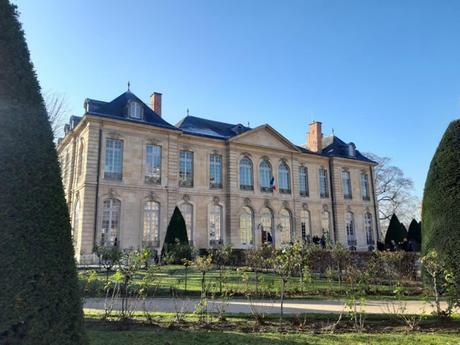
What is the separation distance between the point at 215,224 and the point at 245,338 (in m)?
17.9

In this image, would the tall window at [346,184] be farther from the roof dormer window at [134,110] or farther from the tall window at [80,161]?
the tall window at [80,161]

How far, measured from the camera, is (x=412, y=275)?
12180 mm

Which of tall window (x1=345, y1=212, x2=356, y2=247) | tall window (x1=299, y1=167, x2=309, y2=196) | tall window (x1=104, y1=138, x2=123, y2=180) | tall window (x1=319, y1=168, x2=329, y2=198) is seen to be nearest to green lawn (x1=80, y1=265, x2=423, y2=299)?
tall window (x1=104, y1=138, x2=123, y2=180)

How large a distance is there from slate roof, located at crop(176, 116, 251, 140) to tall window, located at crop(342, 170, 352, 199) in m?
8.53

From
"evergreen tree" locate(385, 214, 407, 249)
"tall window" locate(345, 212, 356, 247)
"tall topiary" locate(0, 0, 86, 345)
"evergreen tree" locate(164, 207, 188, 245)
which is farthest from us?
"tall window" locate(345, 212, 356, 247)

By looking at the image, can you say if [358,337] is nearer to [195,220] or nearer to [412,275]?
[412,275]

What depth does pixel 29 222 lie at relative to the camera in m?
2.57

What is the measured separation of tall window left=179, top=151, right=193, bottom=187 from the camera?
2159 cm

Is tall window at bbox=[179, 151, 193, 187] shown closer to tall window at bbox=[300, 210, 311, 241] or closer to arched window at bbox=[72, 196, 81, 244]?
arched window at bbox=[72, 196, 81, 244]

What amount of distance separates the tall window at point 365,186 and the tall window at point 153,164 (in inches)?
662

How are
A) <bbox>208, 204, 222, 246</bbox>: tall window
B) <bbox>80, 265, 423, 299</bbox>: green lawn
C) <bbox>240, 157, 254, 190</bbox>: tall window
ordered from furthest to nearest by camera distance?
<bbox>240, 157, 254, 190</bbox>: tall window
<bbox>208, 204, 222, 246</bbox>: tall window
<bbox>80, 265, 423, 299</bbox>: green lawn

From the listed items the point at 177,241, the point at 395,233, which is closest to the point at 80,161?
the point at 177,241

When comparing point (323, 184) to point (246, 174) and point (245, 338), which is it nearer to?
point (246, 174)

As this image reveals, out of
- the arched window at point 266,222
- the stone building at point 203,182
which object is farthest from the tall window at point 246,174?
the arched window at point 266,222
